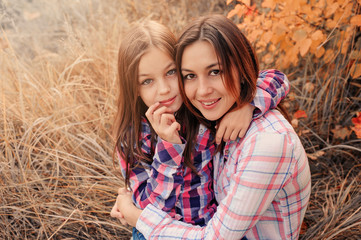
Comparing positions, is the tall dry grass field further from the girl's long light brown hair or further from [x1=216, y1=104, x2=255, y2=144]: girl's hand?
[x1=216, y1=104, x2=255, y2=144]: girl's hand

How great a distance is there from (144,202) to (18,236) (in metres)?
1.07

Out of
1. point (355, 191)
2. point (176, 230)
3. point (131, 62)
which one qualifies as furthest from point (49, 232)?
point (355, 191)

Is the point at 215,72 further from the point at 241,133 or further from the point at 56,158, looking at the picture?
the point at 56,158

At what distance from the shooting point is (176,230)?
145 cm

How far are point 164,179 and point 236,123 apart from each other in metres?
0.48

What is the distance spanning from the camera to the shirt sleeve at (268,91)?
4.50 ft

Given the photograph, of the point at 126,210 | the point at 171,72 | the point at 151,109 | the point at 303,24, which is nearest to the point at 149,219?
the point at 126,210

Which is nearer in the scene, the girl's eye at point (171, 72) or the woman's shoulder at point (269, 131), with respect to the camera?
the woman's shoulder at point (269, 131)

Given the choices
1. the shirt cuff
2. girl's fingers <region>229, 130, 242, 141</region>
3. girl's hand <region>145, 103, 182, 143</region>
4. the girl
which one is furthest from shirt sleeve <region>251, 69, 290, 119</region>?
the shirt cuff

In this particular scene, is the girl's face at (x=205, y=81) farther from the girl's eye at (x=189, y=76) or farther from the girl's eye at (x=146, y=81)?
the girl's eye at (x=146, y=81)

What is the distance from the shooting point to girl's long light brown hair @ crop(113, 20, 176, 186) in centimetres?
155

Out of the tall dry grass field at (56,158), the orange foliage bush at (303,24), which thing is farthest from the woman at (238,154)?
the orange foliage bush at (303,24)

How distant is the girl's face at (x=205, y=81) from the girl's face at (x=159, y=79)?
0.42 ft

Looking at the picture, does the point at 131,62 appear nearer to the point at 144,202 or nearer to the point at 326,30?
the point at 144,202
